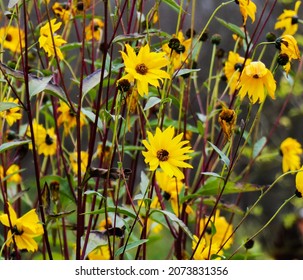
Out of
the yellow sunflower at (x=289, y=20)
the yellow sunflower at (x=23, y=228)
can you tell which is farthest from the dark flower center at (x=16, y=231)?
the yellow sunflower at (x=289, y=20)

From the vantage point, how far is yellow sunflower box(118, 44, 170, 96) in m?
0.97

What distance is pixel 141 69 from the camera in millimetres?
980

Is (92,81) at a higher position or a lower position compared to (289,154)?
higher

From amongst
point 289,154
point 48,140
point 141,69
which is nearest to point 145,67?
point 141,69

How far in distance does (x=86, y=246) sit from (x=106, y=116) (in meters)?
0.22

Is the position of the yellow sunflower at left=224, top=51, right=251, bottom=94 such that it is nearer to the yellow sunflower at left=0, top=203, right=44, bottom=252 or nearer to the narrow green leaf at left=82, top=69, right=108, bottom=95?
the narrow green leaf at left=82, top=69, right=108, bottom=95

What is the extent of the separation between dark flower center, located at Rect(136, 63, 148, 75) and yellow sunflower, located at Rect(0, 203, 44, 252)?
290mm

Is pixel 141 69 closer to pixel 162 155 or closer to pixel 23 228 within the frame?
pixel 162 155
